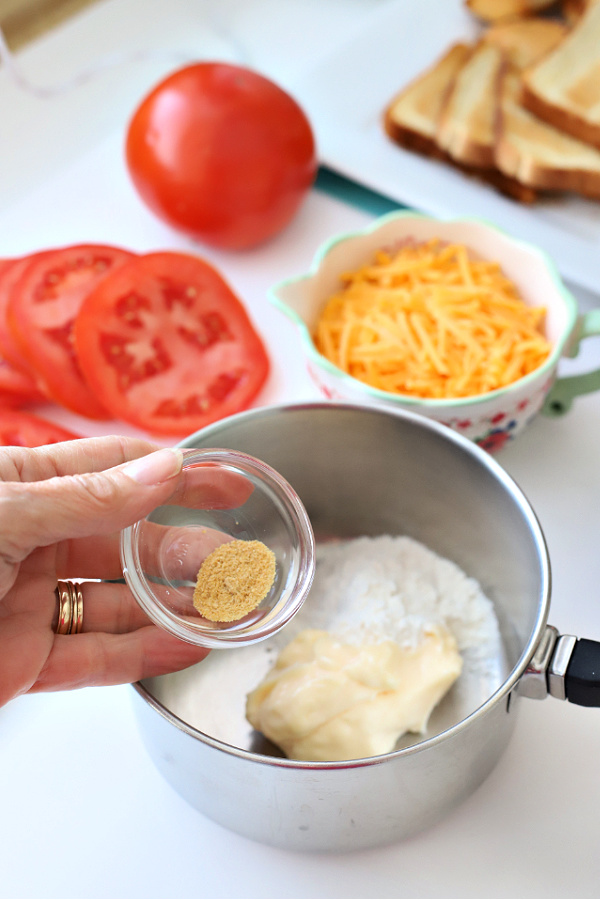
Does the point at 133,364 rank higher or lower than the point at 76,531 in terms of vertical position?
lower

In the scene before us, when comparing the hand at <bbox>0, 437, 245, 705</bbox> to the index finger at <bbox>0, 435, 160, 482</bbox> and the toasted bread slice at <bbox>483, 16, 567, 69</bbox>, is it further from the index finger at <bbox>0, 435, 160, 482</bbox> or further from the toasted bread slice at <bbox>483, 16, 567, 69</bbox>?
the toasted bread slice at <bbox>483, 16, 567, 69</bbox>

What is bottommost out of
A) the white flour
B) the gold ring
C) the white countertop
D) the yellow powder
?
the white countertop

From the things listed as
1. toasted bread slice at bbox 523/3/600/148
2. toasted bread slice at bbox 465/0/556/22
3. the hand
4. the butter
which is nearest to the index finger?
the hand

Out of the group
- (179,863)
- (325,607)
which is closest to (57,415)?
(325,607)

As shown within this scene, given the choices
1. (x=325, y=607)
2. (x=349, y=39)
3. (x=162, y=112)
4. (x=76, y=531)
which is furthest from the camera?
(x=349, y=39)

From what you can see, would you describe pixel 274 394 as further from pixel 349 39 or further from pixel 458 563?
pixel 349 39

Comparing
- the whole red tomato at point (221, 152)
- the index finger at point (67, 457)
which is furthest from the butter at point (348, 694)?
the whole red tomato at point (221, 152)
